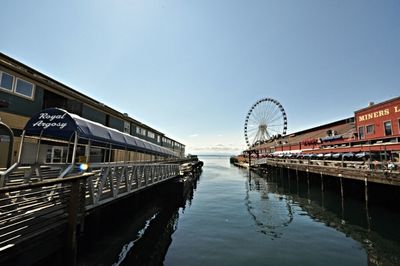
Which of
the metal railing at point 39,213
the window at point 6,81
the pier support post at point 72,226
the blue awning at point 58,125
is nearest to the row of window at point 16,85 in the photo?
the window at point 6,81

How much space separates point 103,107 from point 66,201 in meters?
19.1

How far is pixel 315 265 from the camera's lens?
8.14 meters

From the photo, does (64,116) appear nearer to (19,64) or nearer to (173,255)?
(173,255)

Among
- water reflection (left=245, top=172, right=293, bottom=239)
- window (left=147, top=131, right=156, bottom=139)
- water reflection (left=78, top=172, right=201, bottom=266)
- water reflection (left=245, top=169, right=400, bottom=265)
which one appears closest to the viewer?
water reflection (left=78, top=172, right=201, bottom=266)

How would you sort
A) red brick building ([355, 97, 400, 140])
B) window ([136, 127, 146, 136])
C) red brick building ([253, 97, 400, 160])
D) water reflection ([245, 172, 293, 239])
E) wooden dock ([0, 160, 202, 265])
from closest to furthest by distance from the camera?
wooden dock ([0, 160, 202, 265]) < water reflection ([245, 172, 293, 239]) < red brick building ([253, 97, 400, 160]) < red brick building ([355, 97, 400, 140]) < window ([136, 127, 146, 136])

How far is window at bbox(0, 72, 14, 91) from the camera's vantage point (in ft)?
45.6

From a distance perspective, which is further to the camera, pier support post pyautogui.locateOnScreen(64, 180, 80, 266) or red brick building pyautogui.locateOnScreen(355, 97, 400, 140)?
red brick building pyautogui.locateOnScreen(355, 97, 400, 140)

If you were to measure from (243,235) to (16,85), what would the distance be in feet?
55.0

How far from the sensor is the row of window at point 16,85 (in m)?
14.0

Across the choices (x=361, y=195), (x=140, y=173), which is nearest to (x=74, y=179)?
(x=140, y=173)

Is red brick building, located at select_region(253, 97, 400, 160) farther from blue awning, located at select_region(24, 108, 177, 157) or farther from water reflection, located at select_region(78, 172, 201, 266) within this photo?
blue awning, located at select_region(24, 108, 177, 157)

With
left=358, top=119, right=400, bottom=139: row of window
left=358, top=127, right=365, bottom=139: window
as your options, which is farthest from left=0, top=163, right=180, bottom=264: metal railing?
left=358, top=127, right=365, bottom=139: window

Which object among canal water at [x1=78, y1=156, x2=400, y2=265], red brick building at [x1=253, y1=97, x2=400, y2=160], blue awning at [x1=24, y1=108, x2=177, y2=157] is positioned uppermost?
red brick building at [x1=253, y1=97, x2=400, y2=160]

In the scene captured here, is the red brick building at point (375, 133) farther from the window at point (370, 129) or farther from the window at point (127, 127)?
the window at point (127, 127)
